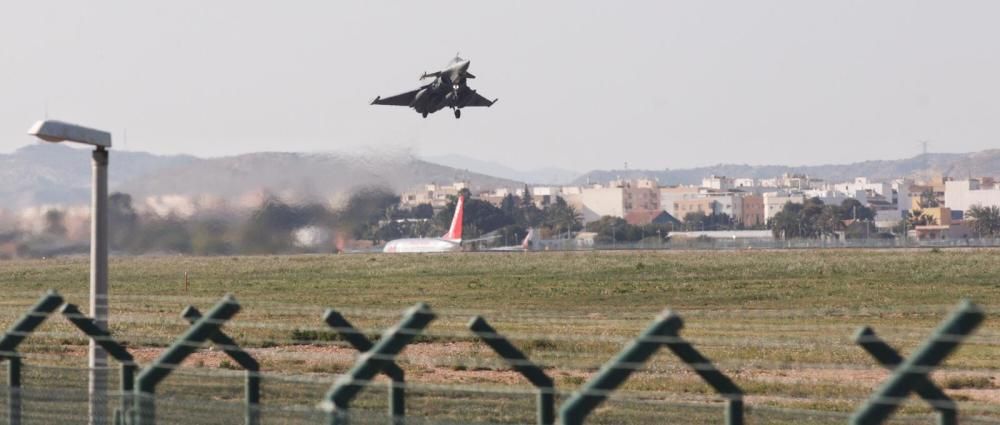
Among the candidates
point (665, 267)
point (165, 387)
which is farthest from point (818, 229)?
point (165, 387)

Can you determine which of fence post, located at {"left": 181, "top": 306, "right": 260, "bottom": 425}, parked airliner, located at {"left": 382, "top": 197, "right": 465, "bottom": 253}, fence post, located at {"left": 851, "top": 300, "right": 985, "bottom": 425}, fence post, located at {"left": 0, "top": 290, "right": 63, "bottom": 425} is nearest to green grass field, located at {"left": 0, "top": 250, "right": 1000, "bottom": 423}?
fence post, located at {"left": 181, "top": 306, "right": 260, "bottom": 425}

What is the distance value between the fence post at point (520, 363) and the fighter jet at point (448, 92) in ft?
132

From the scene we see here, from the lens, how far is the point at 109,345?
9867mm

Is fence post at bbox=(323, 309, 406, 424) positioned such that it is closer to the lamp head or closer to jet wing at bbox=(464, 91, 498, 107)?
the lamp head

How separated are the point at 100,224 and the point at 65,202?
3311cm

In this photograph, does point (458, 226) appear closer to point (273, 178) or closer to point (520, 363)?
point (273, 178)

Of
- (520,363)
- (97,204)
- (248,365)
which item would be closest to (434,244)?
(97,204)

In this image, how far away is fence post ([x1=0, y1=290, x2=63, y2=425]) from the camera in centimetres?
979

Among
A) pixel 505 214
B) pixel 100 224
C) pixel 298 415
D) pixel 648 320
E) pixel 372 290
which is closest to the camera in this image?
pixel 298 415

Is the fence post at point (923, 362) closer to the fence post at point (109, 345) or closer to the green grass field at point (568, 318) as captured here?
the green grass field at point (568, 318)

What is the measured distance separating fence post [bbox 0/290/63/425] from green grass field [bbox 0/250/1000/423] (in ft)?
3.29

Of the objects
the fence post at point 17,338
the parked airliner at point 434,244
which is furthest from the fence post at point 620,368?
the parked airliner at point 434,244

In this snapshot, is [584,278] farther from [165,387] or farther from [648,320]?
[165,387]

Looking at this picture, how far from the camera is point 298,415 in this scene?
905 cm
